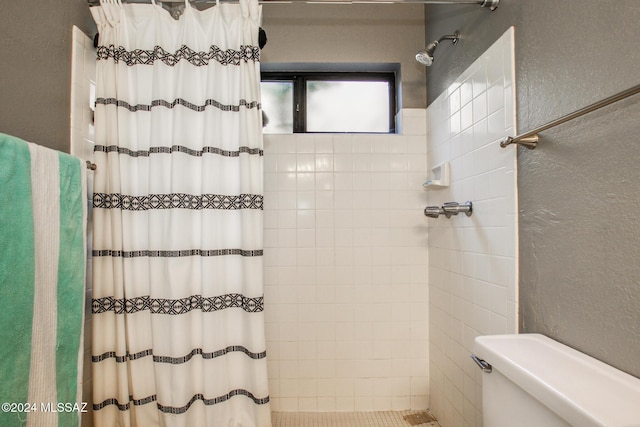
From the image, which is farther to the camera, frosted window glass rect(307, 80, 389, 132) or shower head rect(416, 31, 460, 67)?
frosted window glass rect(307, 80, 389, 132)

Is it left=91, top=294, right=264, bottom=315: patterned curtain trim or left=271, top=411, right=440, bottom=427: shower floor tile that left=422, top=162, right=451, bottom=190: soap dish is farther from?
left=271, top=411, right=440, bottom=427: shower floor tile

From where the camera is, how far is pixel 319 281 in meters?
1.75

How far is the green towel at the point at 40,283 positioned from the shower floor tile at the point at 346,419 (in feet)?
3.31

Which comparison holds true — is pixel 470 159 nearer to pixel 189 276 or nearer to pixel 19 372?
pixel 189 276

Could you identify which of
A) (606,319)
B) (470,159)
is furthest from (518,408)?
(470,159)

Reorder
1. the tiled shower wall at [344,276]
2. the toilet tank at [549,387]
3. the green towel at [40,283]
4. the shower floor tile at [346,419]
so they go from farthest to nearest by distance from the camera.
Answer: the tiled shower wall at [344,276]
the shower floor tile at [346,419]
the green towel at [40,283]
the toilet tank at [549,387]

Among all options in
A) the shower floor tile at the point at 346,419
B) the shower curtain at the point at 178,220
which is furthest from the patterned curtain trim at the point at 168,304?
the shower floor tile at the point at 346,419

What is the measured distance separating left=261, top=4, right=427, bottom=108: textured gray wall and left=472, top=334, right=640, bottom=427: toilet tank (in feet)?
4.59

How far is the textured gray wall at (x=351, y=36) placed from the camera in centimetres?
180

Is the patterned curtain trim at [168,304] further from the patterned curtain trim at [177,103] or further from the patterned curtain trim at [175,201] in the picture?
the patterned curtain trim at [177,103]

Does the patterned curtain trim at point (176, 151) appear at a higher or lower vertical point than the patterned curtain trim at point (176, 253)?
higher

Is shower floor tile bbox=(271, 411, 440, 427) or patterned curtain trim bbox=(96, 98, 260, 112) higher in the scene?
patterned curtain trim bbox=(96, 98, 260, 112)

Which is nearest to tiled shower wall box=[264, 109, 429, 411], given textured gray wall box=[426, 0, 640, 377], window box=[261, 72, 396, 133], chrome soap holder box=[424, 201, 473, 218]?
window box=[261, 72, 396, 133]

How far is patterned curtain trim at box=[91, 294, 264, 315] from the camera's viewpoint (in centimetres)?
129
